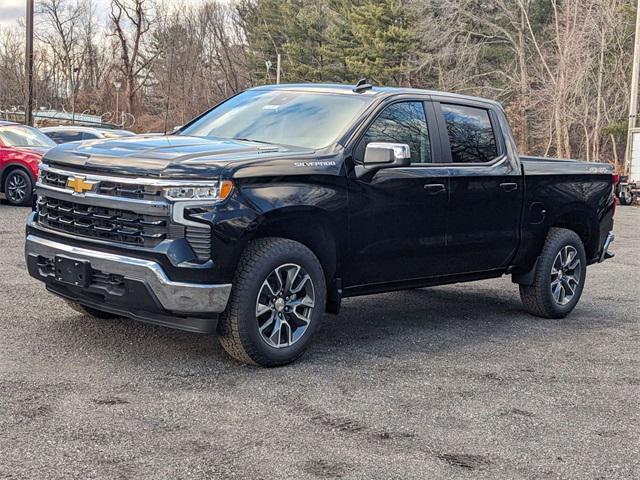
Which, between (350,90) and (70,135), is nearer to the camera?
(350,90)

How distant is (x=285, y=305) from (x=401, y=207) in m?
1.26

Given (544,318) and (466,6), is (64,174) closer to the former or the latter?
(544,318)

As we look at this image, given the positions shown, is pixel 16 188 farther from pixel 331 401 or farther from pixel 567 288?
pixel 331 401

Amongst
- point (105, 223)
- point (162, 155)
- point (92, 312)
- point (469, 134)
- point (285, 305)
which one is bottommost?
point (92, 312)

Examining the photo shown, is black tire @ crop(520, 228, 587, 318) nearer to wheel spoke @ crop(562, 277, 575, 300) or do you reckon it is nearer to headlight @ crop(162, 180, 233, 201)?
wheel spoke @ crop(562, 277, 575, 300)

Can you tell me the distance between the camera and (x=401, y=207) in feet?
20.3

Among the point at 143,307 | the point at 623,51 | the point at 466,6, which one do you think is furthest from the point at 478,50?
the point at 143,307

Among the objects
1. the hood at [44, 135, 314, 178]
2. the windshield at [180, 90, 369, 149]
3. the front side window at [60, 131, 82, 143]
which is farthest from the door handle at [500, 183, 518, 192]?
the front side window at [60, 131, 82, 143]

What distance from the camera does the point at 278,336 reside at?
5.48 meters

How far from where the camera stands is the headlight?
5031 mm

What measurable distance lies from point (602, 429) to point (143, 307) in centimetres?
272

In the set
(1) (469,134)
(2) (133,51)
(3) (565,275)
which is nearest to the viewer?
(1) (469,134)

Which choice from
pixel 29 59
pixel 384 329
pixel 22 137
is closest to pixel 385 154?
pixel 384 329

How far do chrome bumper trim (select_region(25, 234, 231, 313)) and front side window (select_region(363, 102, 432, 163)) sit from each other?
67.0 inches
